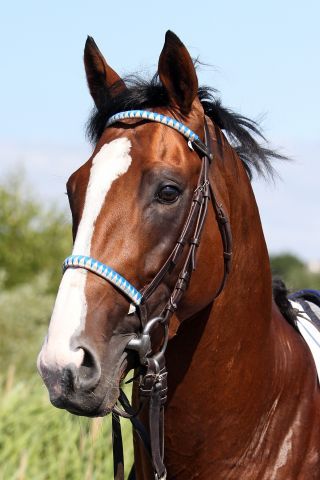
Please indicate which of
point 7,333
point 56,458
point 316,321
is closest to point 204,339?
point 316,321

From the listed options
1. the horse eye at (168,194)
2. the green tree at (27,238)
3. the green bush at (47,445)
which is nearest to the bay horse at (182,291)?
the horse eye at (168,194)

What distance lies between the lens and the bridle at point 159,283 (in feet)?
9.69

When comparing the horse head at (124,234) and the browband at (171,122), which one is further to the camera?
the browband at (171,122)

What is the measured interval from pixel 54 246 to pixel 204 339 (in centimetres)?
1524

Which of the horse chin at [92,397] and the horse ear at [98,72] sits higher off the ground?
the horse ear at [98,72]

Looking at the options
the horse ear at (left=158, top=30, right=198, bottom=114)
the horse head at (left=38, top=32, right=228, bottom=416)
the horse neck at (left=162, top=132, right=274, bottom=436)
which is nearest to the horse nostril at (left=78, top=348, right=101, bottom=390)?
the horse head at (left=38, top=32, right=228, bottom=416)

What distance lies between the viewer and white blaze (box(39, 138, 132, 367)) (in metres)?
2.72

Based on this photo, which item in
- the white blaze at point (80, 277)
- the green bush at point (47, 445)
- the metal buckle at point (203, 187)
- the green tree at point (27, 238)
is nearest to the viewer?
the white blaze at point (80, 277)

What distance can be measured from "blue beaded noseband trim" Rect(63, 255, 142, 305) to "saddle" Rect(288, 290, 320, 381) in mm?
1155

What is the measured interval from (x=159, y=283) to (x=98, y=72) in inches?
43.7

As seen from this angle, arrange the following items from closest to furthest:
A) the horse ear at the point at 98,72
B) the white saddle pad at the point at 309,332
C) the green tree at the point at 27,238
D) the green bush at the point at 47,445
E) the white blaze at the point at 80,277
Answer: the white blaze at the point at 80,277 < the horse ear at the point at 98,72 < the white saddle pad at the point at 309,332 < the green bush at the point at 47,445 < the green tree at the point at 27,238

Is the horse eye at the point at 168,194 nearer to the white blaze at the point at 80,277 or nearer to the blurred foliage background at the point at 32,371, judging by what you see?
the white blaze at the point at 80,277

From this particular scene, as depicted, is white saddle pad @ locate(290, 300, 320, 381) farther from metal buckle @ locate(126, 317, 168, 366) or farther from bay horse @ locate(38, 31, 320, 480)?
metal buckle @ locate(126, 317, 168, 366)

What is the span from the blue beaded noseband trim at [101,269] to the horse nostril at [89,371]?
0.27 m
